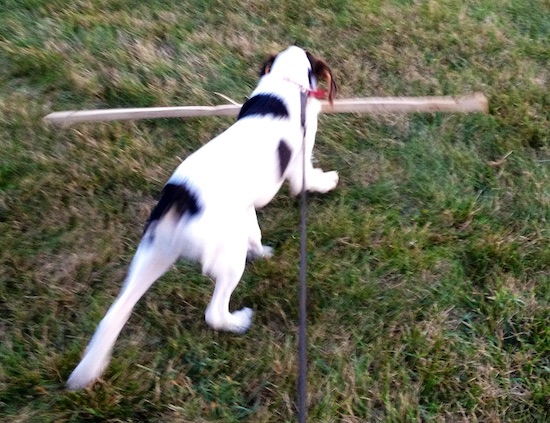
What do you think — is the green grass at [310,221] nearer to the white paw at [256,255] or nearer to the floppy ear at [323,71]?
the white paw at [256,255]

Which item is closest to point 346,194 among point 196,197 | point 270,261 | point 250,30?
point 270,261

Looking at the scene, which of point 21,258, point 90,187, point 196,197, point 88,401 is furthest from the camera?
point 90,187

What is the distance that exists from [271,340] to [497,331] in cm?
111

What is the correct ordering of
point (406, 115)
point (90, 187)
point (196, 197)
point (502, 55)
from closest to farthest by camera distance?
point (196, 197)
point (90, 187)
point (406, 115)
point (502, 55)

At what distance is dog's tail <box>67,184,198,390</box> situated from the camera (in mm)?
2182

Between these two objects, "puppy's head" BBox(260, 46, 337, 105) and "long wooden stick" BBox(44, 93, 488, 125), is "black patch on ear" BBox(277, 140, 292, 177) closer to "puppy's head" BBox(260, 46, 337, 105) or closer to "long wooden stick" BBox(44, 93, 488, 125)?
"puppy's head" BBox(260, 46, 337, 105)

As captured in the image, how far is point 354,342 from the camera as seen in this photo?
273 centimetres

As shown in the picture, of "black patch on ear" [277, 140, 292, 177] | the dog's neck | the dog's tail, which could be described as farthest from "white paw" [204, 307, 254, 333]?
the dog's neck

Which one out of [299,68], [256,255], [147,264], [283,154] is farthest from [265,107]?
[147,264]

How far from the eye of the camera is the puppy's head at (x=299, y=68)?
2939mm

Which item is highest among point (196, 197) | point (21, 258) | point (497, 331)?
point (196, 197)

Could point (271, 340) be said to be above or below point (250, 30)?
below

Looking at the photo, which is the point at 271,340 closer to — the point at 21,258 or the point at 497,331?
the point at 497,331

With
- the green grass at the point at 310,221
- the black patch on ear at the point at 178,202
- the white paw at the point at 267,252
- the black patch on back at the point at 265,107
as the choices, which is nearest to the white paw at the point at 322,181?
the green grass at the point at 310,221
